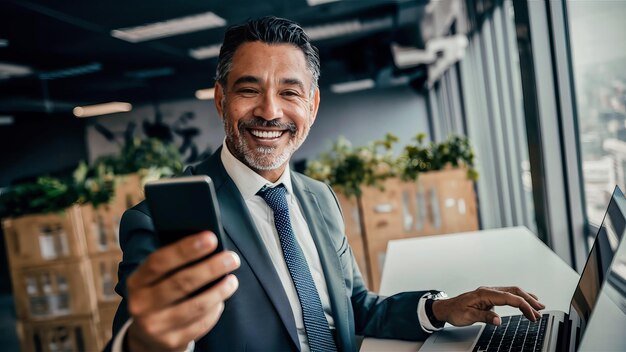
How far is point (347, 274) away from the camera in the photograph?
1.44 meters

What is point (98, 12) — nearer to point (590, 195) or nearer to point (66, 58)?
point (66, 58)

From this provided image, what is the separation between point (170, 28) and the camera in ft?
14.4

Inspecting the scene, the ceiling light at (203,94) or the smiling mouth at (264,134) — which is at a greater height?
the ceiling light at (203,94)

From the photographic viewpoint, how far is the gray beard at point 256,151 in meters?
1.32

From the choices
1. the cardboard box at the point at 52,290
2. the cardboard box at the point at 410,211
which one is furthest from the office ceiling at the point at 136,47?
the cardboard box at the point at 410,211

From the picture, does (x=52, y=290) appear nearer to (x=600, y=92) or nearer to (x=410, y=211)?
(x=410, y=211)

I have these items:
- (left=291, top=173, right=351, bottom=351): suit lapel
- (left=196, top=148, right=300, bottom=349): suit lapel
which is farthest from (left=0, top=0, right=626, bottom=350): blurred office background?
(left=196, top=148, right=300, bottom=349): suit lapel

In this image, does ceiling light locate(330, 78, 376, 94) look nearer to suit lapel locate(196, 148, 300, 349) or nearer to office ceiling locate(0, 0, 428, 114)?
office ceiling locate(0, 0, 428, 114)

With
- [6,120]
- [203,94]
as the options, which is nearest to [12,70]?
[6,120]

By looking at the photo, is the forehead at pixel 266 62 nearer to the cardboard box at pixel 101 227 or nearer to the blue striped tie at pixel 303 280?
the blue striped tie at pixel 303 280

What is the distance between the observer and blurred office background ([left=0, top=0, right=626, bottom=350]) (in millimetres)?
2322

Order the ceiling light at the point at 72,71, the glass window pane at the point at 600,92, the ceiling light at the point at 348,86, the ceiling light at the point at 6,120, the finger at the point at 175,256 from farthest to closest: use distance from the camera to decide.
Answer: the ceiling light at the point at 348,86 → the ceiling light at the point at 72,71 → the ceiling light at the point at 6,120 → the glass window pane at the point at 600,92 → the finger at the point at 175,256

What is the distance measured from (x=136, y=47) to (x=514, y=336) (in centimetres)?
453

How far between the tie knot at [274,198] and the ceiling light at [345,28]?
4030mm
